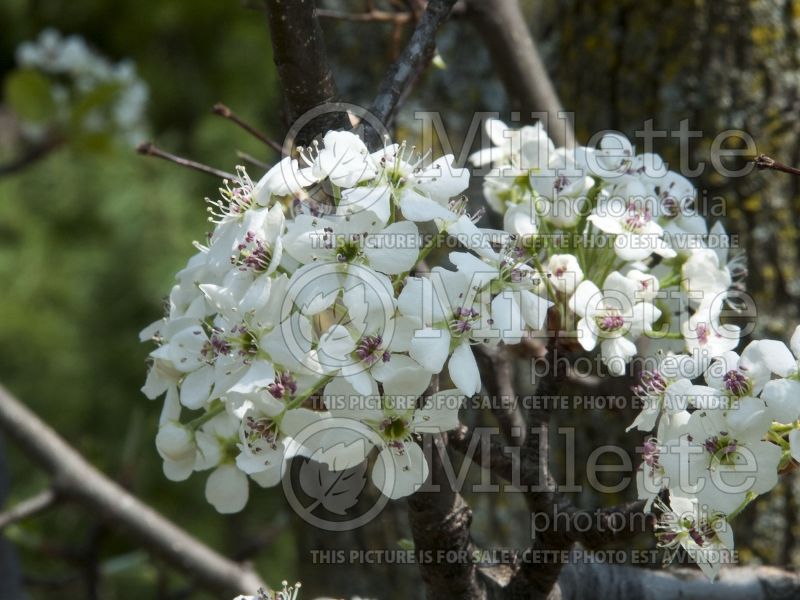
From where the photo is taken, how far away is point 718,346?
86 centimetres

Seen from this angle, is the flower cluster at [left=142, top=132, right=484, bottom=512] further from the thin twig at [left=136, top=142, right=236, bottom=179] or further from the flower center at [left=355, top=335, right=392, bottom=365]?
the thin twig at [left=136, top=142, right=236, bottom=179]

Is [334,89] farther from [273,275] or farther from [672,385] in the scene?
[672,385]

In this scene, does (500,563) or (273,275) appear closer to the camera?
(273,275)

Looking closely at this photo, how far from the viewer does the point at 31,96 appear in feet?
7.04

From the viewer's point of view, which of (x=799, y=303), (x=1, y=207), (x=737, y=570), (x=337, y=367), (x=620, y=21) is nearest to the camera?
(x=337, y=367)

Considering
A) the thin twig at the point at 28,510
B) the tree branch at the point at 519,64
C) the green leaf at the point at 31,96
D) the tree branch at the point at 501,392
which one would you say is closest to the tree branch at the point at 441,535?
the tree branch at the point at 501,392

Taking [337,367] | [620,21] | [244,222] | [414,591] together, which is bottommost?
[414,591]

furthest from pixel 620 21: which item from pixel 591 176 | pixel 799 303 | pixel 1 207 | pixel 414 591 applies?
pixel 1 207

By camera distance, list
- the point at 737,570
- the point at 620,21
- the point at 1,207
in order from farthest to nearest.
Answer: the point at 1,207 < the point at 620,21 < the point at 737,570

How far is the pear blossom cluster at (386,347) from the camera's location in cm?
74

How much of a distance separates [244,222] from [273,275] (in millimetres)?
56

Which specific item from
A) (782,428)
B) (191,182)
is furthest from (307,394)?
(191,182)

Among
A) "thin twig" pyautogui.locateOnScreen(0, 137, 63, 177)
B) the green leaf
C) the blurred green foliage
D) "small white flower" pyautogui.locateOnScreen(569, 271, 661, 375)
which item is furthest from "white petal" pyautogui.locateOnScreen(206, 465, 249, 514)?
the blurred green foliage

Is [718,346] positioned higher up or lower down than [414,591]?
higher up
